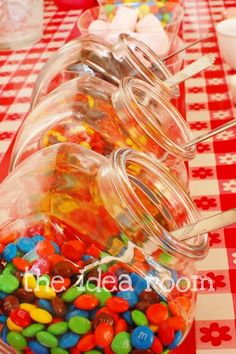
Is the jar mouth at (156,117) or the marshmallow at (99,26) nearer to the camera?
the jar mouth at (156,117)

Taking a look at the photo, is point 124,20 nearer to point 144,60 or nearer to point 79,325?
point 144,60

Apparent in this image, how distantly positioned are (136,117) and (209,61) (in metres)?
A: 0.18

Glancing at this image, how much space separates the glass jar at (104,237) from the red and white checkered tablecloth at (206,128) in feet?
0.20

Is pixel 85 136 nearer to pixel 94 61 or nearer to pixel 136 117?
pixel 136 117

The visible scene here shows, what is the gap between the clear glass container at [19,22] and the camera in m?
Answer: 1.37

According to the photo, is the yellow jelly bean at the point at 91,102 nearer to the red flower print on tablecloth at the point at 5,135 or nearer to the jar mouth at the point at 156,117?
the jar mouth at the point at 156,117

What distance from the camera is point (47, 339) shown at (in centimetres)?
49

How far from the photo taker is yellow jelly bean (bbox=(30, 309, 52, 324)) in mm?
494

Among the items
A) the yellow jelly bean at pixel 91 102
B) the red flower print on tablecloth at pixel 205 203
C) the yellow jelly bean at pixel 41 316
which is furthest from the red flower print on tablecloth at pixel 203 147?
the yellow jelly bean at pixel 41 316

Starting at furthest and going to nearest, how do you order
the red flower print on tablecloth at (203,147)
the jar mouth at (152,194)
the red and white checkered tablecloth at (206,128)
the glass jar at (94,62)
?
1. the red flower print on tablecloth at (203,147)
2. the glass jar at (94,62)
3. the red and white checkered tablecloth at (206,128)
4. the jar mouth at (152,194)

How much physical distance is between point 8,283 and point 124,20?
778 mm

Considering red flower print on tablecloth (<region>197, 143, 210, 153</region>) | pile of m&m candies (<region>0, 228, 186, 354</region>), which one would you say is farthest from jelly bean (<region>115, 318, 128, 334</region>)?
red flower print on tablecloth (<region>197, 143, 210, 153</region>)

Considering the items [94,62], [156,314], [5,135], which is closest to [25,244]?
[156,314]

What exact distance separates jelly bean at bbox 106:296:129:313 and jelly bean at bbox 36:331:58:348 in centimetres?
5
